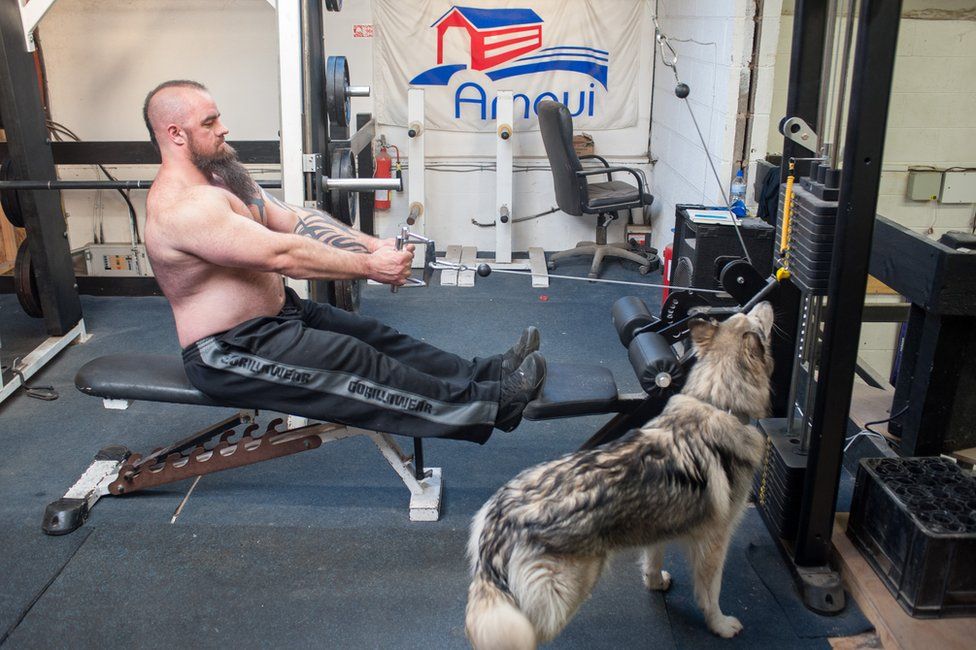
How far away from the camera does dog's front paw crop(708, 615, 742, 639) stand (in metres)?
2.31

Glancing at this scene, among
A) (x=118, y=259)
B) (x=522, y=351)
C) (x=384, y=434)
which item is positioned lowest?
(x=384, y=434)

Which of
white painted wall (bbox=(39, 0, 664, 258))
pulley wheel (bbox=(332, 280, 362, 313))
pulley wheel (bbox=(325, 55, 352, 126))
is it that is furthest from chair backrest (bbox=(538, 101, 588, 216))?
pulley wheel (bbox=(325, 55, 352, 126))

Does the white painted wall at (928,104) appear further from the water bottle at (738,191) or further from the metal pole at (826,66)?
the metal pole at (826,66)

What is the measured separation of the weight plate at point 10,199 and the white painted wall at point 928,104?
3.94m

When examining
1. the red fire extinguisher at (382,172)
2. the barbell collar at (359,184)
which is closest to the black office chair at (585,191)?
the red fire extinguisher at (382,172)

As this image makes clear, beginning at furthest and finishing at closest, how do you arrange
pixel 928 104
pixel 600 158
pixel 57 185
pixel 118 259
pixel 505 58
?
Answer: 1. pixel 505 58
2. pixel 600 158
3. pixel 118 259
4. pixel 928 104
5. pixel 57 185

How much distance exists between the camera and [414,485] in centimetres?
291

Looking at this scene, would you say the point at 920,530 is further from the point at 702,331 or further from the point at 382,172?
the point at 382,172

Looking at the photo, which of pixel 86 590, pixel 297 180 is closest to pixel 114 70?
pixel 297 180

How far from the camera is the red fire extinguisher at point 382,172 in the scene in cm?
574

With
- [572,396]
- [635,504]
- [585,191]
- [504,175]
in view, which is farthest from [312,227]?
[504,175]

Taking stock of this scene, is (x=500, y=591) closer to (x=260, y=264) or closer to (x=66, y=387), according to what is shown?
(x=260, y=264)

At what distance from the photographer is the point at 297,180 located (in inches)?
126

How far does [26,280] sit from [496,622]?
3447mm
